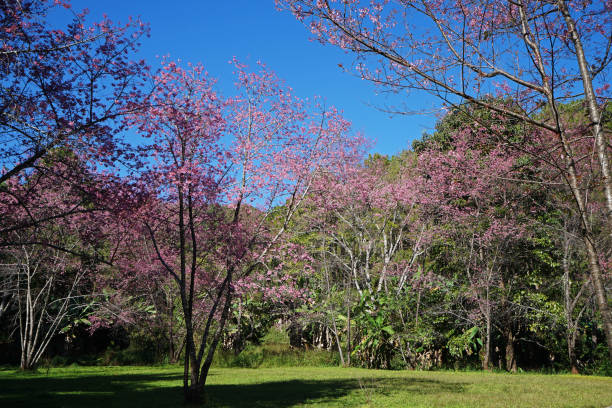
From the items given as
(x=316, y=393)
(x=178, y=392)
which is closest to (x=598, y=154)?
(x=316, y=393)

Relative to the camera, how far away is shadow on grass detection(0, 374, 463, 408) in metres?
7.16

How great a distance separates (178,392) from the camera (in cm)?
871

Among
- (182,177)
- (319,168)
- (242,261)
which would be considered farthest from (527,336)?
(182,177)

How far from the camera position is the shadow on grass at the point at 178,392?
23.5 feet

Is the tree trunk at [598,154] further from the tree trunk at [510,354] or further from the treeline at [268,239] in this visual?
the tree trunk at [510,354]

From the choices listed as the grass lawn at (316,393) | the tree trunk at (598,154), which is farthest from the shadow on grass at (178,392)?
the tree trunk at (598,154)

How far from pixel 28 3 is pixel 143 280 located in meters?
11.8

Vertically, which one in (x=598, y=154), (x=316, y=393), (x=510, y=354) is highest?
(x=598, y=154)

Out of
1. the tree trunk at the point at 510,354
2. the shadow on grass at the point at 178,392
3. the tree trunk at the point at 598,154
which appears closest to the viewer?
the tree trunk at the point at 598,154

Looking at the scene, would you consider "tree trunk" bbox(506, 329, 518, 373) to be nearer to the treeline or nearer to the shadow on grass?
the treeline

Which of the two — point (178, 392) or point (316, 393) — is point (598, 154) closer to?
point (316, 393)

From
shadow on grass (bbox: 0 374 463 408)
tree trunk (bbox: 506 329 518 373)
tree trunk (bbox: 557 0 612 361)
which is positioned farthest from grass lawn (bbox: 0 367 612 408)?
tree trunk (bbox: 506 329 518 373)

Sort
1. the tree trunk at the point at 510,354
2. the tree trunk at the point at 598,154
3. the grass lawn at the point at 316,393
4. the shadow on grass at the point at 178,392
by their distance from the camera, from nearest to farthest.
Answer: the tree trunk at the point at 598,154 → the grass lawn at the point at 316,393 → the shadow on grass at the point at 178,392 → the tree trunk at the point at 510,354

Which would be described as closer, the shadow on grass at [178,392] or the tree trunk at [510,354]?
the shadow on grass at [178,392]
